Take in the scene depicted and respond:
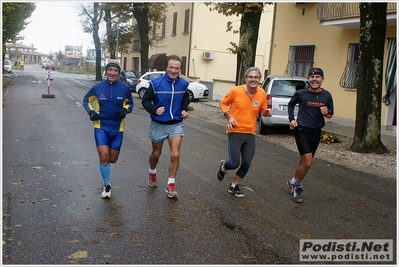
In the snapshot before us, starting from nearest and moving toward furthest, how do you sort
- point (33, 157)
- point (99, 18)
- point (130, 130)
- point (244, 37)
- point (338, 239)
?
point (338, 239) < point (33, 157) < point (130, 130) < point (244, 37) < point (99, 18)

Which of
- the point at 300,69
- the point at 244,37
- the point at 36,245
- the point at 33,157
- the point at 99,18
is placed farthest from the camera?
the point at 99,18

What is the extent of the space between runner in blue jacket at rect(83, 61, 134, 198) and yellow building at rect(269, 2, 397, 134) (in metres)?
11.2

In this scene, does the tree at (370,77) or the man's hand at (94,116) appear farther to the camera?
the tree at (370,77)

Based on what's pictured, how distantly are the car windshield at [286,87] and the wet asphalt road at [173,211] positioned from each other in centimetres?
373

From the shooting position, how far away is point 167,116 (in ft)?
19.5

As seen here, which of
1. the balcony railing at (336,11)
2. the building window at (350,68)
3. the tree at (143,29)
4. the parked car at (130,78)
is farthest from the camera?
the tree at (143,29)

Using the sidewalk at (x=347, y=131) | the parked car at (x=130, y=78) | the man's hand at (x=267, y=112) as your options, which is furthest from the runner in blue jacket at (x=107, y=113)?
the parked car at (x=130, y=78)

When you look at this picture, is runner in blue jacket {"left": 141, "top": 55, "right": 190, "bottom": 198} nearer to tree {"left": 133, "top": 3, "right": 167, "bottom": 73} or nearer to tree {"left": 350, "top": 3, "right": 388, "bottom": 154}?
tree {"left": 350, "top": 3, "right": 388, "bottom": 154}

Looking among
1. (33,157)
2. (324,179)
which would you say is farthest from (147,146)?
(324,179)

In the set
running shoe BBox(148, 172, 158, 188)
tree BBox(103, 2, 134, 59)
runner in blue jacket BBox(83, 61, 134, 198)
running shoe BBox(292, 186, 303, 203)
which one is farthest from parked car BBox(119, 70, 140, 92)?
running shoe BBox(292, 186, 303, 203)

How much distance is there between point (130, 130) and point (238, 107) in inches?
265

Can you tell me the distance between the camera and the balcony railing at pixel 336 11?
16.1 m

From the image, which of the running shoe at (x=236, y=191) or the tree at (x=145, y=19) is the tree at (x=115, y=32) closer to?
the tree at (x=145, y=19)

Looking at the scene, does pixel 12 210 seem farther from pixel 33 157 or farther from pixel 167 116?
pixel 33 157
